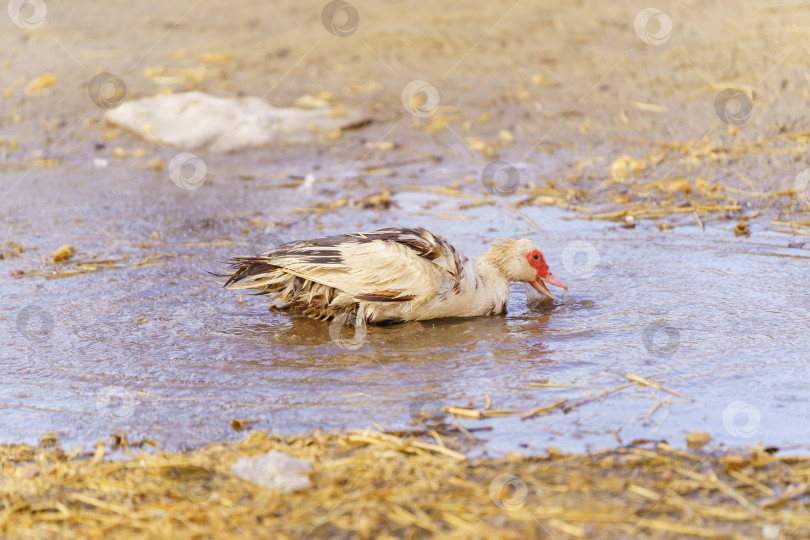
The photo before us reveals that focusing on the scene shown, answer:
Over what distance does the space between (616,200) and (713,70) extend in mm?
3535

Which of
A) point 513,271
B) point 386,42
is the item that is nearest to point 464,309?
point 513,271

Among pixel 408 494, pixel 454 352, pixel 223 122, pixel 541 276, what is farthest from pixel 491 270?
pixel 223 122

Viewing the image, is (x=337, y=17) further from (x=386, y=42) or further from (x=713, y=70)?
(x=713, y=70)

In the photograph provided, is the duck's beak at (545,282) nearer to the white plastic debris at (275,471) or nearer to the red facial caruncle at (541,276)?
the red facial caruncle at (541,276)

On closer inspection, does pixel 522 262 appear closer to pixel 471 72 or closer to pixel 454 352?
pixel 454 352

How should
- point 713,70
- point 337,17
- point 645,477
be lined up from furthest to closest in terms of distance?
point 337,17 < point 713,70 < point 645,477

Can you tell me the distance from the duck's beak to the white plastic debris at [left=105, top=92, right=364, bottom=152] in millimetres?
5452

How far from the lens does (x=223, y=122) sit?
11.1m

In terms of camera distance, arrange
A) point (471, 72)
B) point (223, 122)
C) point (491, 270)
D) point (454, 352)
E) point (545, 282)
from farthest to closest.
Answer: point (471, 72) < point (223, 122) < point (545, 282) < point (491, 270) < point (454, 352)

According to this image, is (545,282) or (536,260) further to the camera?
(545,282)

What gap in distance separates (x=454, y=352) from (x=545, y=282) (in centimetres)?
119

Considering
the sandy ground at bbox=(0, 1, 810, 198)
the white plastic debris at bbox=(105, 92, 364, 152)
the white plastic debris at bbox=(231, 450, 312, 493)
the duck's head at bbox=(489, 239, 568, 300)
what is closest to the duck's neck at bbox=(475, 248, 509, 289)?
the duck's head at bbox=(489, 239, 568, 300)

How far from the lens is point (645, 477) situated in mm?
3777

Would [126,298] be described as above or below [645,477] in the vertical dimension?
above
